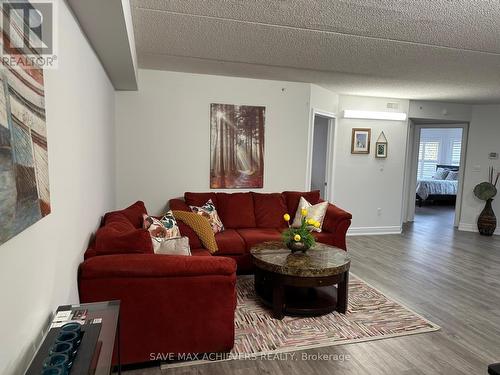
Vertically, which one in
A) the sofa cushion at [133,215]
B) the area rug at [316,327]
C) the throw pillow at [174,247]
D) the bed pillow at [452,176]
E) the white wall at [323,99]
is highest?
the white wall at [323,99]

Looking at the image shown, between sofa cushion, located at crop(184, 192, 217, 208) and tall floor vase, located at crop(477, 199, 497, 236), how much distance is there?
5261 mm

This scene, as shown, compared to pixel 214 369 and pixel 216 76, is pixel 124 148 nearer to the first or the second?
pixel 216 76

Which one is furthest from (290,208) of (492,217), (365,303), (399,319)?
(492,217)

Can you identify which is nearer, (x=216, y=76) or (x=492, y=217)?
(x=216, y=76)

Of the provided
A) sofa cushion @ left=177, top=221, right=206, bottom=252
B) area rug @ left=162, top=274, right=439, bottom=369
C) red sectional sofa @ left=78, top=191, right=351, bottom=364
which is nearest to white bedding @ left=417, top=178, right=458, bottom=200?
area rug @ left=162, top=274, right=439, bottom=369

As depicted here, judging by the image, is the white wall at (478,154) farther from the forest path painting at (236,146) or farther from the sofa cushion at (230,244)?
the sofa cushion at (230,244)

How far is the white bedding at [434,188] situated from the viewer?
9.62 meters

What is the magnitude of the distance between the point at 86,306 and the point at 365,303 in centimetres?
256

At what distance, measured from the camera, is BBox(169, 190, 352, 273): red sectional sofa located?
3742 millimetres

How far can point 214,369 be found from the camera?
2221mm

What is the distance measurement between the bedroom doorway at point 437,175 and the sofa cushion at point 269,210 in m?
3.93

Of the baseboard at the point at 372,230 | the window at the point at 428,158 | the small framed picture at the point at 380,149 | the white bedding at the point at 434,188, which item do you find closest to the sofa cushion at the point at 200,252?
the baseboard at the point at 372,230

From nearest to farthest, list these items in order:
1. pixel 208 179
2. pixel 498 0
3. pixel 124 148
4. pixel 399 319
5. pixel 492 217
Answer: pixel 498 0, pixel 399 319, pixel 124 148, pixel 208 179, pixel 492 217

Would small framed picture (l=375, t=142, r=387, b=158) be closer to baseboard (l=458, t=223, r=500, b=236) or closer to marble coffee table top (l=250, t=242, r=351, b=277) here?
baseboard (l=458, t=223, r=500, b=236)
